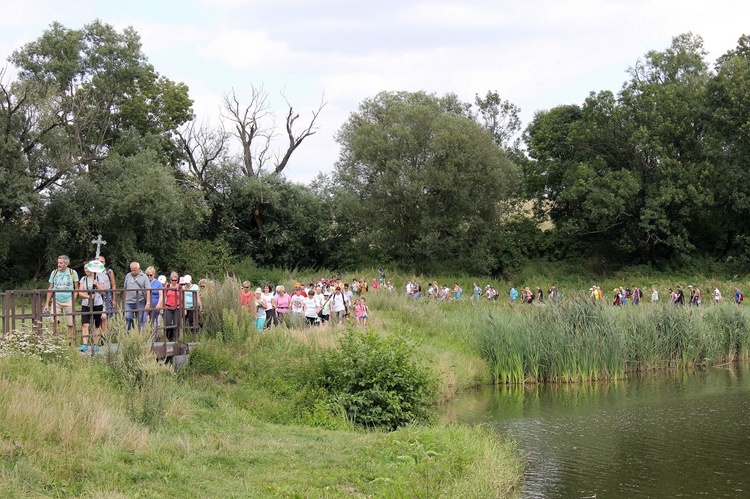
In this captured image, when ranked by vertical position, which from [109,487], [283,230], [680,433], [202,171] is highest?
[202,171]

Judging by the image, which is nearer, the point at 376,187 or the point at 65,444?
the point at 65,444

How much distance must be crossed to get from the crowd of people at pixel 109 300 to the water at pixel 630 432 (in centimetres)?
639

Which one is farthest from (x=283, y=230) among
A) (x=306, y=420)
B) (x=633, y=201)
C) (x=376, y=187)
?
(x=306, y=420)

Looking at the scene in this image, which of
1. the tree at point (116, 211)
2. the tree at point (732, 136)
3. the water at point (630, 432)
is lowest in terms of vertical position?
the water at point (630, 432)

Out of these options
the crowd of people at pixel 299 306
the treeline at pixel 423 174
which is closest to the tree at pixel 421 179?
the treeline at pixel 423 174

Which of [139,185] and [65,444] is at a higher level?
[139,185]

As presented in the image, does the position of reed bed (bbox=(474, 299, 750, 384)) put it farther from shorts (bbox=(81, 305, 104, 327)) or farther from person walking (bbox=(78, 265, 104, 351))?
person walking (bbox=(78, 265, 104, 351))

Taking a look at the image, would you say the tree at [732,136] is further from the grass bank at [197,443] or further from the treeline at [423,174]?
the grass bank at [197,443]

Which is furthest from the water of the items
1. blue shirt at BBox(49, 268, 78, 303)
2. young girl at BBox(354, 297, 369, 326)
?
blue shirt at BBox(49, 268, 78, 303)

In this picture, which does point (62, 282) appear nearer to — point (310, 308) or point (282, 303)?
point (282, 303)

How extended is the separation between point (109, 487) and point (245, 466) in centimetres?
195

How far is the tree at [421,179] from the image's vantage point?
45656 millimetres

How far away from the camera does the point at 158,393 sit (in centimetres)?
1145

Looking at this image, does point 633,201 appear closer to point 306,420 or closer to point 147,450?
point 306,420
